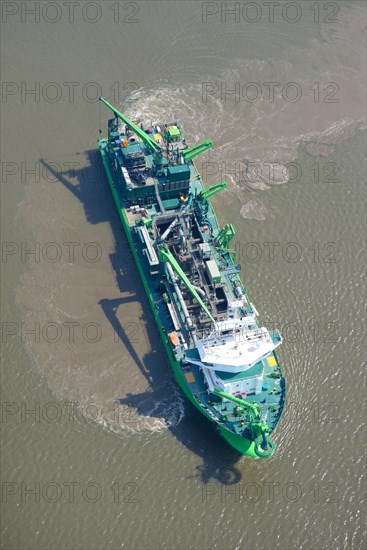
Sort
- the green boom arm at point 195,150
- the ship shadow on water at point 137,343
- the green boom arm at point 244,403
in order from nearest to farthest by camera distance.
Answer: the green boom arm at point 244,403 < the ship shadow on water at point 137,343 < the green boom arm at point 195,150

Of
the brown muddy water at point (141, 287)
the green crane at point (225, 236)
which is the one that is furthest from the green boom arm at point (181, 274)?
the brown muddy water at point (141, 287)

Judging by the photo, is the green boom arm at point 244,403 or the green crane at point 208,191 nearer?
the green boom arm at point 244,403

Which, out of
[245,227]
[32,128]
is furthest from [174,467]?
[32,128]

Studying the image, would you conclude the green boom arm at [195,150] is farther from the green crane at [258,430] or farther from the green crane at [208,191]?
the green crane at [258,430]

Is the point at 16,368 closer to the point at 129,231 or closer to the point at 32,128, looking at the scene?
the point at 129,231

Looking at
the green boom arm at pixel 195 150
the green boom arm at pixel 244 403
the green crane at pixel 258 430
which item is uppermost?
the green boom arm at pixel 195 150

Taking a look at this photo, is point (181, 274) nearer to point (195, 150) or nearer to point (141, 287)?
point (141, 287)

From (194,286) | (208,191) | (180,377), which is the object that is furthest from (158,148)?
(180,377)
